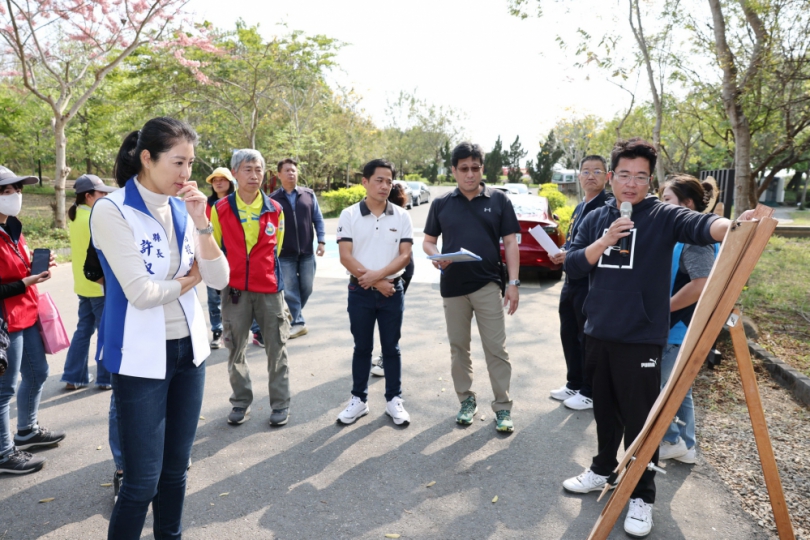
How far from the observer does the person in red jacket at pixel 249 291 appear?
407 centimetres

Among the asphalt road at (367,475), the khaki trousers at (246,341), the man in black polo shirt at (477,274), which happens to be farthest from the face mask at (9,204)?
the man in black polo shirt at (477,274)

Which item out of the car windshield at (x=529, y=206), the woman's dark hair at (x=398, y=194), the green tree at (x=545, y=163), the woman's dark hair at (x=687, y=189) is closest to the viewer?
the woman's dark hair at (x=687, y=189)

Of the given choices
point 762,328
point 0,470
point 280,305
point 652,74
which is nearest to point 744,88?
point 762,328

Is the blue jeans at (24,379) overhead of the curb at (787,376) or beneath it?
overhead

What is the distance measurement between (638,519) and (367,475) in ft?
5.13

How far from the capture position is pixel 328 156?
28.8 metres

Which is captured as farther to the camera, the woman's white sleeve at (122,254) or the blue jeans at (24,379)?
the blue jeans at (24,379)

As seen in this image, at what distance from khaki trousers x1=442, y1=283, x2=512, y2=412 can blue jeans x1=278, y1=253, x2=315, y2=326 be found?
249 cm

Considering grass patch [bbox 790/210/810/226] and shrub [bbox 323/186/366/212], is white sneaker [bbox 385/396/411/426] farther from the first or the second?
grass patch [bbox 790/210/810/226]

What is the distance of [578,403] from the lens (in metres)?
4.43

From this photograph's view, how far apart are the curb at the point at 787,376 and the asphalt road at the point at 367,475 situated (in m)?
1.67

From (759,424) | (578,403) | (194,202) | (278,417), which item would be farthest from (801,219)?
(194,202)

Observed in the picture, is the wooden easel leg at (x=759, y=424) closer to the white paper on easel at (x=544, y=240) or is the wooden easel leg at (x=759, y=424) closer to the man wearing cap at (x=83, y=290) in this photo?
the white paper on easel at (x=544, y=240)

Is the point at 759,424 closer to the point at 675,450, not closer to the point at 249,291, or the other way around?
the point at 675,450
